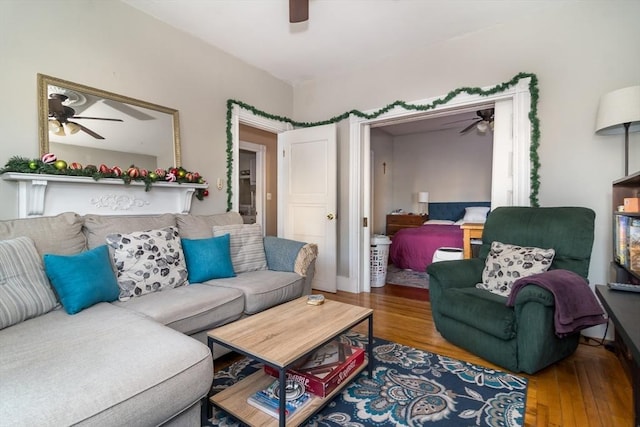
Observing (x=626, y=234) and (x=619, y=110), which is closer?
(x=626, y=234)

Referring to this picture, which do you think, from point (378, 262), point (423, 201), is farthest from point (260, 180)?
point (423, 201)

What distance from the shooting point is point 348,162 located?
12.6 feet

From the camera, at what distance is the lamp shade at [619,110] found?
6.73 feet

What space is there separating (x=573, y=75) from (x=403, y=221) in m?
4.09

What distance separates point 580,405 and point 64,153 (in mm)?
3525

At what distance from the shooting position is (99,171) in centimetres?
229

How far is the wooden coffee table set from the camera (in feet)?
4.35

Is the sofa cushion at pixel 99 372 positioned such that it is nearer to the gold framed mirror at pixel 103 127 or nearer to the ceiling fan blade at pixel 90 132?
the gold framed mirror at pixel 103 127

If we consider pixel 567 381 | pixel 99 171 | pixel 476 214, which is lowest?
pixel 567 381

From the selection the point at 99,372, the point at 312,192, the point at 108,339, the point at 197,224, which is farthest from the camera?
the point at 312,192

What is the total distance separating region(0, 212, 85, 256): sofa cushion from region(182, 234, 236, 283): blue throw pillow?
656 millimetres

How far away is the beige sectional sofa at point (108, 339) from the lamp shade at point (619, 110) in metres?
2.59

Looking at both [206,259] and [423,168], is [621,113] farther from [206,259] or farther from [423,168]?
[423,168]

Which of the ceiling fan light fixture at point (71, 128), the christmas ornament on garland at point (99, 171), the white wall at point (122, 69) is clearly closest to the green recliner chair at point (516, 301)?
the christmas ornament on garland at point (99, 171)
